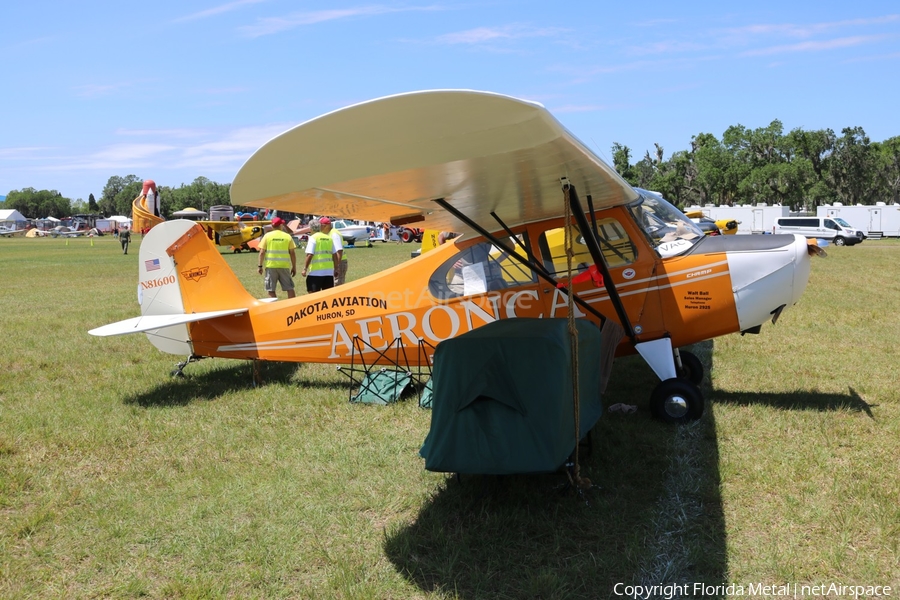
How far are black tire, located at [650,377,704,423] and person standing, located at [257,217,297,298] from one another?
22.3 feet

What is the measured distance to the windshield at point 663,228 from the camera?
6.54 metres

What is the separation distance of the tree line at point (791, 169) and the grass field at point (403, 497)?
77.1m

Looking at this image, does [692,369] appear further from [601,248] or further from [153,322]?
[153,322]

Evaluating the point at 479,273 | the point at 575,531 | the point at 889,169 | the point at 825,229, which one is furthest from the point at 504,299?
the point at 889,169

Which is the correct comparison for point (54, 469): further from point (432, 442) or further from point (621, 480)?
A: point (621, 480)

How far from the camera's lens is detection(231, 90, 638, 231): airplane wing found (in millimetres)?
2896

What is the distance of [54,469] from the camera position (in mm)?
5523

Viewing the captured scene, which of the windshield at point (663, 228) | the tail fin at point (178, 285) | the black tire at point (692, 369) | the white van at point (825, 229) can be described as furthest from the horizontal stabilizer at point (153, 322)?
the white van at point (825, 229)

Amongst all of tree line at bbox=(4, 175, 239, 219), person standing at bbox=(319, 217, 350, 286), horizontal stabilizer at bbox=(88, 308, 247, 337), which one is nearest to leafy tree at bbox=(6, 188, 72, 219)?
tree line at bbox=(4, 175, 239, 219)

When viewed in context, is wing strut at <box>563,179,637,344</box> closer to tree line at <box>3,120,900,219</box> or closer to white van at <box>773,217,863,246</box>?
white van at <box>773,217,863,246</box>

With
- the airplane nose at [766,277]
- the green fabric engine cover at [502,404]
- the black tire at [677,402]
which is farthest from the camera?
the airplane nose at [766,277]

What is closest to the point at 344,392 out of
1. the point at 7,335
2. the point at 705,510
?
the point at 705,510

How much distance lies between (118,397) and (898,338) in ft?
33.1

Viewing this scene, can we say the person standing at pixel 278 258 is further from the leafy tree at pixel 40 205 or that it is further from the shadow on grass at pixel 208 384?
the leafy tree at pixel 40 205
